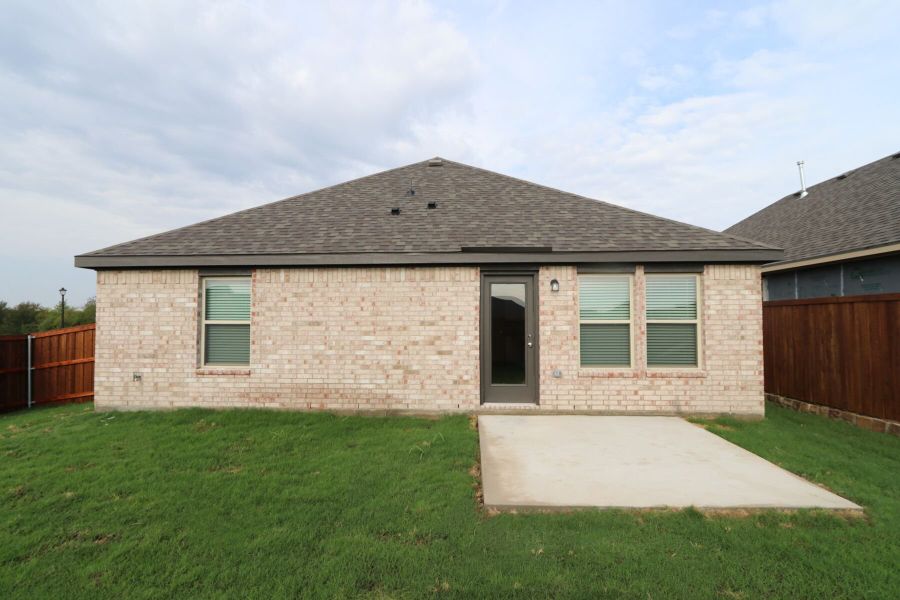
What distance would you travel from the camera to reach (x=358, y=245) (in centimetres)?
691

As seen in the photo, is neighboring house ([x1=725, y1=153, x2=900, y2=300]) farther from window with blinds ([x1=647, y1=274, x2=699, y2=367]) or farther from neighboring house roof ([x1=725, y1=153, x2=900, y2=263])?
window with blinds ([x1=647, y1=274, x2=699, y2=367])

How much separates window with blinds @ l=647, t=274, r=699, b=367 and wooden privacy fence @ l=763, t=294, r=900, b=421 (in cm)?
256

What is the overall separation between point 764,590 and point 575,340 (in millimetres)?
4342

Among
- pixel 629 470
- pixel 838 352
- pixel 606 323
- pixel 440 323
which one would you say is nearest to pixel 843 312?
pixel 838 352

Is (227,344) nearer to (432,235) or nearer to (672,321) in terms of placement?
(432,235)

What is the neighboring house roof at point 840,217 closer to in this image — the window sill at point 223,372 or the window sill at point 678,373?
the window sill at point 678,373

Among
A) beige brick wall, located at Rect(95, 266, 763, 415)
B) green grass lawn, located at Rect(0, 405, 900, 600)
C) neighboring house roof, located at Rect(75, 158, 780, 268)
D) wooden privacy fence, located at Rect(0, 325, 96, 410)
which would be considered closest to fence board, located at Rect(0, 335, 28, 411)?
wooden privacy fence, located at Rect(0, 325, 96, 410)

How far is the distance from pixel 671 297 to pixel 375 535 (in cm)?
596

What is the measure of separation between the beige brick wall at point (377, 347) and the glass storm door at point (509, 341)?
0.59ft

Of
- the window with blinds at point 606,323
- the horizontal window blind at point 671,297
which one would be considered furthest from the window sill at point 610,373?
the horizontal window blind at point 671,297

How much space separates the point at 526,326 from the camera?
6.75 meters

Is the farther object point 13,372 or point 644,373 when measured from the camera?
point 13,372

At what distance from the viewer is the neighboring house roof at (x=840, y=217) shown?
7676 mm

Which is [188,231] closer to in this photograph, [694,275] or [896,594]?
[694,275]
